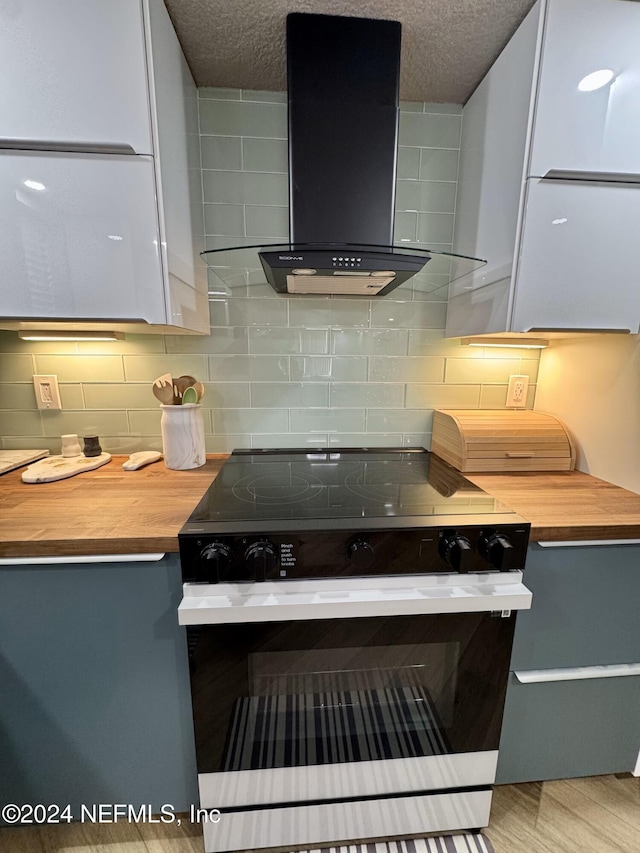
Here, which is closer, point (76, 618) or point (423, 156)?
point (76, 618)

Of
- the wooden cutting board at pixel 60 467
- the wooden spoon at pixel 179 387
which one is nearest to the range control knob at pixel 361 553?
the wooden spoon at pixel 179 387

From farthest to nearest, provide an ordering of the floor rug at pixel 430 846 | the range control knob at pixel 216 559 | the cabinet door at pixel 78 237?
the floor rug at pixel 430 846
the cabinet door at pixel 78 237
the range control knob at pixel 216 559

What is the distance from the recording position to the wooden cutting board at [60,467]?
114cm

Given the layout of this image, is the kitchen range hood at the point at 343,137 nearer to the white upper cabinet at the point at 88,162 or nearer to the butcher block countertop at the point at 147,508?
the white upper cabinet at the point at 88,162

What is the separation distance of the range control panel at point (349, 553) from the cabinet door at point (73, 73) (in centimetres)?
102

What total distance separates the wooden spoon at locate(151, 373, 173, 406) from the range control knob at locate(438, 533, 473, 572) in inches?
39.3

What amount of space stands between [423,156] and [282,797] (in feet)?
6.84

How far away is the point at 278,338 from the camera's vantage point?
1409 millimetres

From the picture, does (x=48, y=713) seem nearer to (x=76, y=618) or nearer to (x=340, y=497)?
(x=76, y=618)

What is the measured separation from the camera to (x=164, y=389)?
126 centimetres

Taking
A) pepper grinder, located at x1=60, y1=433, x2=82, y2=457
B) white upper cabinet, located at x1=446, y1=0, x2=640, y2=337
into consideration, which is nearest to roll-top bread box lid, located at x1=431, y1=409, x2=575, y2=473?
white upper cabinet, located at x1=446, y1=0, x2=640, y2=337

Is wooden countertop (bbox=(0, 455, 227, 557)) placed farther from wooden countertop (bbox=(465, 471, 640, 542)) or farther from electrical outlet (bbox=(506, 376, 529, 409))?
electrical outlet (bbox=(506, 376, 529, 409))

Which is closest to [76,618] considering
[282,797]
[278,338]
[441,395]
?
[282,797]

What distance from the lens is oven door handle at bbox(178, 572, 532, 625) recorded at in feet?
2.60
